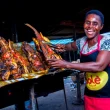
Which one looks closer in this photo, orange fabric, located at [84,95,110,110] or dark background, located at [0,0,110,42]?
orange fabric, located at [84,95,110,110]

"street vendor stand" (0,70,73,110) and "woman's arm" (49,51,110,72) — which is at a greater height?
"woman's arm" (49,51,110,72)

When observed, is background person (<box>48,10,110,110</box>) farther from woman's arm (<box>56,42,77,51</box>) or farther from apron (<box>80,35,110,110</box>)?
woman's arm (<box>56,42,77,51</box>)

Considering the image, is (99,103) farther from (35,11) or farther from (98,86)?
(35,11)

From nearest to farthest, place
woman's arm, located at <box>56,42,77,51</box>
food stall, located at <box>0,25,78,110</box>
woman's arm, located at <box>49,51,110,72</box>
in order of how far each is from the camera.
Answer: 1. woman's arm, located at <box>49,51,110,72</box>
2. food stall, located at <box>0,25,78,110</box>
3. woman's arm, located at <box>56,42,77,51</box>

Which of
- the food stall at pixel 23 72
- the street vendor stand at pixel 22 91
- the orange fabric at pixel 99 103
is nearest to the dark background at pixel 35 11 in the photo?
the food stall at pixel 23 72

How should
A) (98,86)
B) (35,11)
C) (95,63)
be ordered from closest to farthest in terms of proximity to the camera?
(95,63)
(98,86)
(35,11)

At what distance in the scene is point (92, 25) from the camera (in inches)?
86.0

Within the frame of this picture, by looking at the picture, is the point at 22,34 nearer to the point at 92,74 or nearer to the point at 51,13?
the point at 51,13

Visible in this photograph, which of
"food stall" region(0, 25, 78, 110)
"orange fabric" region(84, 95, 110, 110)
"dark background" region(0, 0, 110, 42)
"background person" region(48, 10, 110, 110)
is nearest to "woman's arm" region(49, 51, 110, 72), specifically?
"background person" region(48, 10, 110, 110)

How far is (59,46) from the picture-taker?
2805 mm

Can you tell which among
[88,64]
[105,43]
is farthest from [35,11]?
[88,64]

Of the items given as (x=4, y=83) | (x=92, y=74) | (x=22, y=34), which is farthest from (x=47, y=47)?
(x=22, y=34)

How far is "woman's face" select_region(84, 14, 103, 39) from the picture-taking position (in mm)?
2184

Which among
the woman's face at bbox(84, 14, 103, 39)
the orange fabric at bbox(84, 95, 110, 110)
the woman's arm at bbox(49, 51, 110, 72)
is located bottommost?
the orange fabric at bbox(84, 95, 110, 110)
